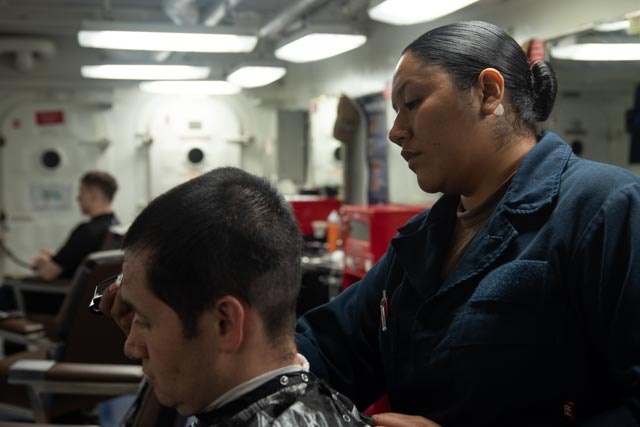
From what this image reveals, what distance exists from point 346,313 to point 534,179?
615 mm

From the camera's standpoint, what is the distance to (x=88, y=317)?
338 cm

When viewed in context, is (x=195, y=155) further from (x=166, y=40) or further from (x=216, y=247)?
(x=216, y=247)

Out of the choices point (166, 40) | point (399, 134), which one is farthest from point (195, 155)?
point (399, 134)

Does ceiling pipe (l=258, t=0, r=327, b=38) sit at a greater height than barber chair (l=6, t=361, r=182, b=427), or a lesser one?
greater

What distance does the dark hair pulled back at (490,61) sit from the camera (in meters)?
1.48

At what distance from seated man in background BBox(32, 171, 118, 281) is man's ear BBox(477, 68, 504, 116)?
12.4 feet

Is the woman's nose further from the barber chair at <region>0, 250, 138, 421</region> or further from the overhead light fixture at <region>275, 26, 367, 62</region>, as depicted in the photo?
the overhead light fixture at <region>275, 26, 367, 62</region>

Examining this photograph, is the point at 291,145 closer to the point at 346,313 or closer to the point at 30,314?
the point at 30,314

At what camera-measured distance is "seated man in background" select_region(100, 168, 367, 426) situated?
1.14 m

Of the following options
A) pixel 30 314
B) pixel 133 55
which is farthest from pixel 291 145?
pixel 30 314

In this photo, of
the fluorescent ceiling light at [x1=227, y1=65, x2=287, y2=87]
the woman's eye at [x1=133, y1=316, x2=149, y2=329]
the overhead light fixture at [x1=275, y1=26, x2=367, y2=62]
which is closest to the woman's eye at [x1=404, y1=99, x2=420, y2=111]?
the woman's eye at [x1=133, y1=316, x2=149, y2=329]

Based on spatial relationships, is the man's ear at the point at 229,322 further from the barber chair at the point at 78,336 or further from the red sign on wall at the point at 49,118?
the red sign on wall at the point at 49,118

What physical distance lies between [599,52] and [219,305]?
2387 mm

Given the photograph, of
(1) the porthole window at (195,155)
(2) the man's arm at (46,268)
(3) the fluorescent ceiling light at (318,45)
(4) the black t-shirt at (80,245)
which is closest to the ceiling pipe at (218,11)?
(3) the fluorescent ceiling light at (318,45)
